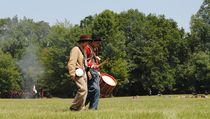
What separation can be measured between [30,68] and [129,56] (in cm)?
1925

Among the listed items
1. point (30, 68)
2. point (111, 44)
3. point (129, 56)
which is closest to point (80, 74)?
point (111, 44)

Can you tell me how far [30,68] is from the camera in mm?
87188

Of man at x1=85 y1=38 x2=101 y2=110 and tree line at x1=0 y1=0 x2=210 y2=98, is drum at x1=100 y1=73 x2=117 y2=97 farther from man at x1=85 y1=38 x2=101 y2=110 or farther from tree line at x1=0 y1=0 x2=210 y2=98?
tree line at x1=0 y1=0 x2=210 y2=98

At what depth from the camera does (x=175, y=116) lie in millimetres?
9508

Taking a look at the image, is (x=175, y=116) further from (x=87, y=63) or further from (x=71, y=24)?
(x=71, y=24)

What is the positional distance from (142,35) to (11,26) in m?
34.0

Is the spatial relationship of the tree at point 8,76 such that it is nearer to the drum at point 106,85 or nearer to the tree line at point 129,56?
the tree line at point 129,56

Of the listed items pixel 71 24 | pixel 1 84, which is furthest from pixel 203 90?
pixel 1 84

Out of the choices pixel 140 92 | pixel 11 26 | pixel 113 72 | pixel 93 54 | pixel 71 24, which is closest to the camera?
pixel 93 54

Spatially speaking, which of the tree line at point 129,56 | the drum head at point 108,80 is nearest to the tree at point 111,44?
the tree line at point 129,56

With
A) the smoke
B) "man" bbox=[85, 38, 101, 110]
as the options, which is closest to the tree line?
the smoke

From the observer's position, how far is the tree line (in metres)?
71.4

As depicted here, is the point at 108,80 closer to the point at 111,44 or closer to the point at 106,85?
the point at 106,85

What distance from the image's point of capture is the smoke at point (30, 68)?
83750mm
